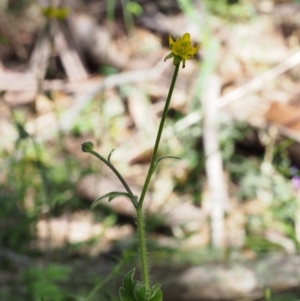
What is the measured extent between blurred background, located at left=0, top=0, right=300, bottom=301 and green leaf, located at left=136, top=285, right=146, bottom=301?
51cm

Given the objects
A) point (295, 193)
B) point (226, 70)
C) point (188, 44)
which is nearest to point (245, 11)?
point (226, 70)

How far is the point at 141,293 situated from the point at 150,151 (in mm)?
2368

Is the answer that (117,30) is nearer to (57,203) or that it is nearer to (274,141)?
(274,141)

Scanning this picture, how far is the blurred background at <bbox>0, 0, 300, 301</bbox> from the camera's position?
6.39 ft

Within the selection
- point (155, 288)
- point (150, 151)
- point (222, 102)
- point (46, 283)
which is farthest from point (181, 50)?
point (222, 102)

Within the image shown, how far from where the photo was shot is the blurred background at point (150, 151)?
1.95 m

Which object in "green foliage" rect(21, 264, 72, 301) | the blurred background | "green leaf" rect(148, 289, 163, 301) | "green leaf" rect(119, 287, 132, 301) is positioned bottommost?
"green leaf" rect(148, 289, 163, 301)

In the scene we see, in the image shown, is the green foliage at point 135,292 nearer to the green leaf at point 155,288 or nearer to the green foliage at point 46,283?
the green leaf at point 155,288

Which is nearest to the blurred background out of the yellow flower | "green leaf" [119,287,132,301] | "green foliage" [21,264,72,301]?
Answer: "green foliage" [21,264,72,301]

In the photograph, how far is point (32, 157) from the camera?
3191 millimetres

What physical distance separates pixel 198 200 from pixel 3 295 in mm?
1268

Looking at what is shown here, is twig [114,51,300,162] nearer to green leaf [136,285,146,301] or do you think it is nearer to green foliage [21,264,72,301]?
green foliage [21,264,72,301]

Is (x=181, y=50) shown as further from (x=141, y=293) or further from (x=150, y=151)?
(x=150, y=151)

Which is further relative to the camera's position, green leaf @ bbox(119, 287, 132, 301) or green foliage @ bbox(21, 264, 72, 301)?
green foliage @ bbox(21, 264, 72, 301)
